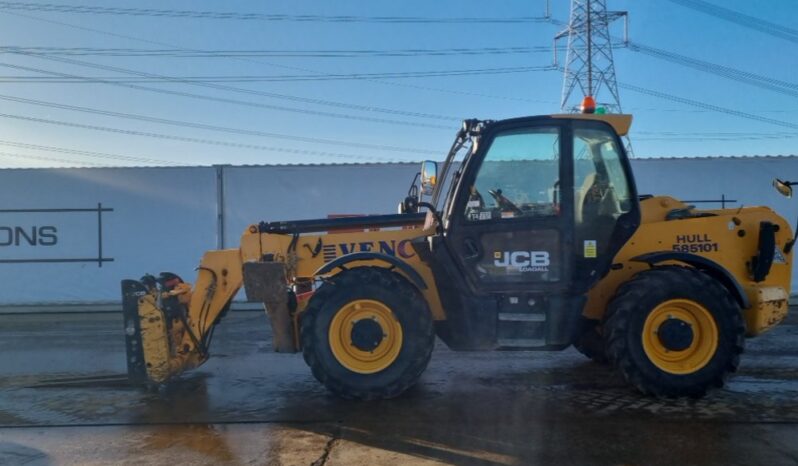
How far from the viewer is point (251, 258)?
618cm

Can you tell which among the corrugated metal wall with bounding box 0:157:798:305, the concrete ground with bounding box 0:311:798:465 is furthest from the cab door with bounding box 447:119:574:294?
the corrugated metal wall with bounding box 0:157:798:305

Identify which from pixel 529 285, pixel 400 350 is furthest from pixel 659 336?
pixel 400 350

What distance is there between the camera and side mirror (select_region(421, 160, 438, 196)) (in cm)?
635

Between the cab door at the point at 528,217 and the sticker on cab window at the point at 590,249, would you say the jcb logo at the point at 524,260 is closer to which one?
the cab door at the point at 528,217

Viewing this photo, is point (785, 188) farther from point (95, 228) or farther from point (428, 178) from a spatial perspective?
point (95, 228)

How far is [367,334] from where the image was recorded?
562cm

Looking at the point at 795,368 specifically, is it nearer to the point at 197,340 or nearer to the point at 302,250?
the point at 302,250

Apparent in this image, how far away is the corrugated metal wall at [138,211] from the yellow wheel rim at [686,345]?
31.6ft

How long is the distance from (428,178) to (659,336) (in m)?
2.51

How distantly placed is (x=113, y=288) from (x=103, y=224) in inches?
58.2

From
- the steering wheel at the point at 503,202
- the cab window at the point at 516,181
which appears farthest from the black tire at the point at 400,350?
the steering wheel at the point at 503,202

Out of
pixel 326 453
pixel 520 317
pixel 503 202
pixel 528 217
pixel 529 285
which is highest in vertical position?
pixel 503 202

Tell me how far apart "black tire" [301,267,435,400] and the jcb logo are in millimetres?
775

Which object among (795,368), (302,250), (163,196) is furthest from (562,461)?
(163,196)
